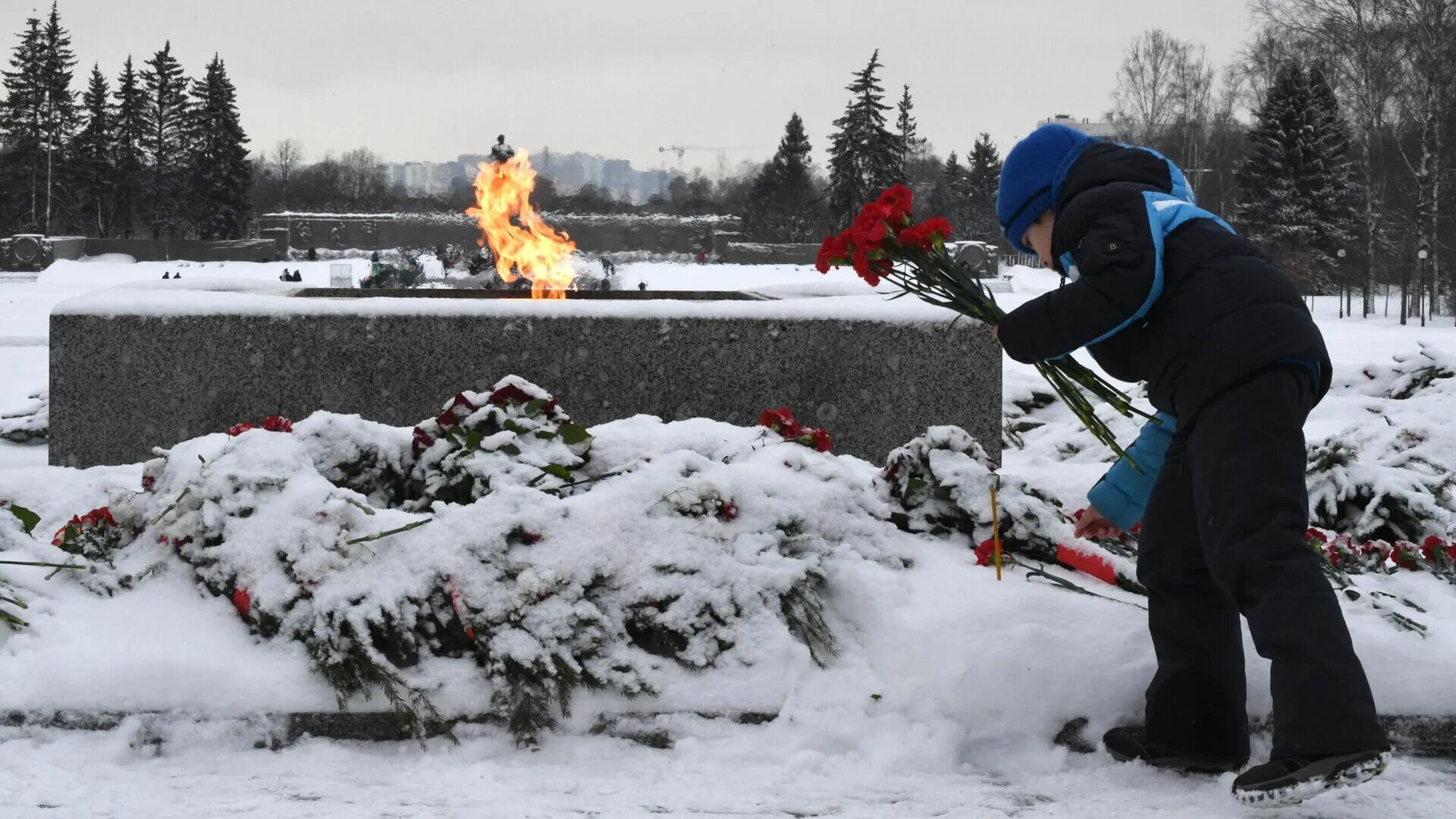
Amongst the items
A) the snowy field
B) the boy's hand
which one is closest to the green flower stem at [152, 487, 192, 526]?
the snowy field

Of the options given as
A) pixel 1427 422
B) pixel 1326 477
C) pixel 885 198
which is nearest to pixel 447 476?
pixel 885 198

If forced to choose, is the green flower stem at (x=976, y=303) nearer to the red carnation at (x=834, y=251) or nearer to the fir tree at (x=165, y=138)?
the red carnation at (x=834, y=251)

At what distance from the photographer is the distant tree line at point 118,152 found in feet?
169

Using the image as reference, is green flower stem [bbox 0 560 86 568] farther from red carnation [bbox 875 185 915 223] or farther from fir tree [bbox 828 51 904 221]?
fir tree [bbox 828 51 904 221]

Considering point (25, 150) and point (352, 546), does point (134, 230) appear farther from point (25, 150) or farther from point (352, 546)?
point (352, 546)

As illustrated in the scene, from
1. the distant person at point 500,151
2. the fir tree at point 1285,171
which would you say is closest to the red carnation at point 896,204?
the distant person at point 500,151

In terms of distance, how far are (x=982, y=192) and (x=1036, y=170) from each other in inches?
2353

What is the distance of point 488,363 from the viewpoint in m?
5.05

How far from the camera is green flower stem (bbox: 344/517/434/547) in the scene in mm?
3016

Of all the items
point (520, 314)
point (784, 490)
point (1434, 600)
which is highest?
point (520, 314)

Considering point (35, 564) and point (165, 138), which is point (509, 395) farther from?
point (165, 138)

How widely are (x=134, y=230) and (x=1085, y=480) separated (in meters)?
59.4

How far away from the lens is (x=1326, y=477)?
4.77 meters

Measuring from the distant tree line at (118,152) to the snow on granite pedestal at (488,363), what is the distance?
2037 inches
